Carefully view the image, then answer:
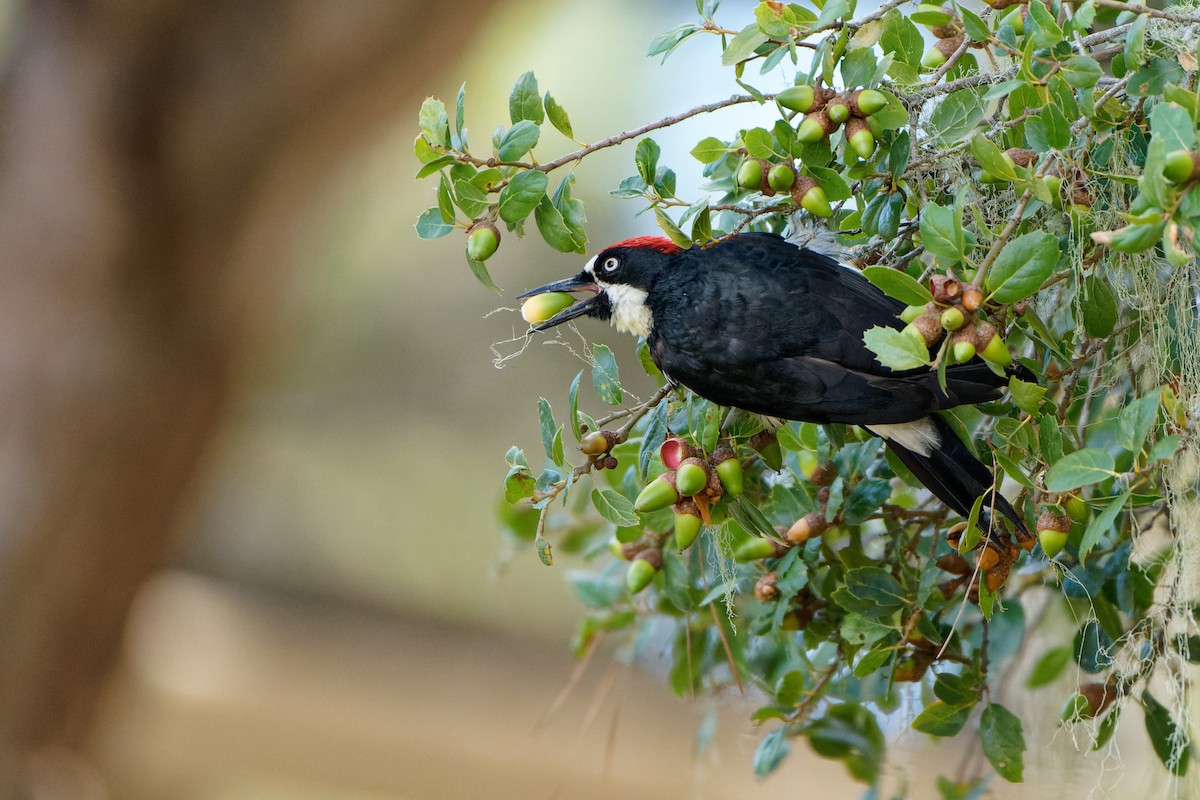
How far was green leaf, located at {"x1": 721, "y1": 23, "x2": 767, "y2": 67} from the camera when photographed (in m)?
0.62

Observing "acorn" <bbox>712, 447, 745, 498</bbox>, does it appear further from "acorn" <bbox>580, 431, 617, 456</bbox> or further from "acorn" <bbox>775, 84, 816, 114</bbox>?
"acorn" <bbox>775, 84, 816, 114</bbox>

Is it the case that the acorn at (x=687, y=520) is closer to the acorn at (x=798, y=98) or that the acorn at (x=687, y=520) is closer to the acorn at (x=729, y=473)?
the acorn at (x=729, y=473)

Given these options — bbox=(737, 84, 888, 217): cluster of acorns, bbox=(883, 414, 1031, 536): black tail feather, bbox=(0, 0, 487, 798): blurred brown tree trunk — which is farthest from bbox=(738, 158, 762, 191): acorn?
bbox=(0, 0, 487, 798): blurred brown tree trunk

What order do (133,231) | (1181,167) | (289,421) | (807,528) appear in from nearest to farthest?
(1181,167) → (807,528) → (133,231) → (289,421)

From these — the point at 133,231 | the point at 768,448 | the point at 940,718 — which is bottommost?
the point at 940,718

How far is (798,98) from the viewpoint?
59 centimetres

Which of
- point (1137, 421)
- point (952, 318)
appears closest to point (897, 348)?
point (952, 318)

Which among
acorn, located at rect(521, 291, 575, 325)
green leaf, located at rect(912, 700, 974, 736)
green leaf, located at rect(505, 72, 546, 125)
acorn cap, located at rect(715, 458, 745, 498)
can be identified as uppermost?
green leaf, located at rect(505, 72, 546, 125)

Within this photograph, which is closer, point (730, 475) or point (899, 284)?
point (899, 284)

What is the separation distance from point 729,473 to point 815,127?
0.67 feet

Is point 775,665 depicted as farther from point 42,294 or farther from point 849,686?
point 42,294

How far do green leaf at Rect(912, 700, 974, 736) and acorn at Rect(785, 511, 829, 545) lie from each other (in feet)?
0.45

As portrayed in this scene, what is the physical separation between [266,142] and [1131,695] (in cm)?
131

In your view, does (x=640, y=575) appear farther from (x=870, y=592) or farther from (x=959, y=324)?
(x=959, y=324)
